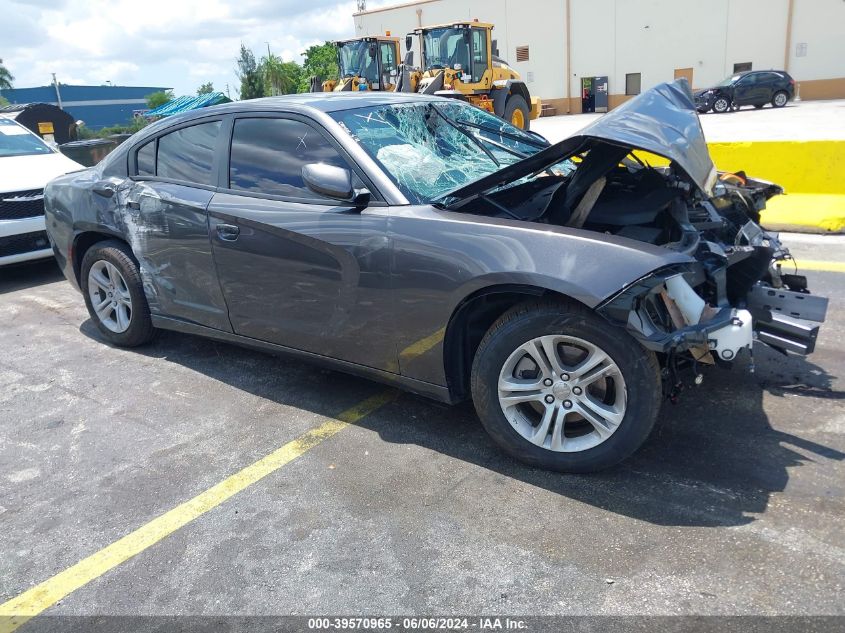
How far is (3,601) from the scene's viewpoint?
8.51ft

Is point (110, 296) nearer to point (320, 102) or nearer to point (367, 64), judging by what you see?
point (320, 102)

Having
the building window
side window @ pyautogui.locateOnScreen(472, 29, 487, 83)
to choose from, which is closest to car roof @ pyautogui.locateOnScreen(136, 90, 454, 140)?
side window @ pyautogui.locateOnScreen(472, 29, 487, 83)

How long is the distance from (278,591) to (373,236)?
164cm

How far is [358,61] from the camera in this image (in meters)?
22.2

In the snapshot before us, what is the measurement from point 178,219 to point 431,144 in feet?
5.24

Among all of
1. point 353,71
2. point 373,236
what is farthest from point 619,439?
point 353,71

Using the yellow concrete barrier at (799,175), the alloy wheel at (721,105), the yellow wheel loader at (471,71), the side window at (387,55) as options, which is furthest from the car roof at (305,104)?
the alloy wheel at (721,105)

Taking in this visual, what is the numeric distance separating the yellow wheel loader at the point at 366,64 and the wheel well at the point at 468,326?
64.5 ft

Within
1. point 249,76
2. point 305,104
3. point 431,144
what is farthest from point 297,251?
point 249,76

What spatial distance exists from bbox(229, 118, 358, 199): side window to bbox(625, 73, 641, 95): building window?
40060 millimetres

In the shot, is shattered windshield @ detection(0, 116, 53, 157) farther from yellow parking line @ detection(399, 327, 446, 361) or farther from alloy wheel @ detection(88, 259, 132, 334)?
yellow parking line @ detection(399, 327, 446, 361)

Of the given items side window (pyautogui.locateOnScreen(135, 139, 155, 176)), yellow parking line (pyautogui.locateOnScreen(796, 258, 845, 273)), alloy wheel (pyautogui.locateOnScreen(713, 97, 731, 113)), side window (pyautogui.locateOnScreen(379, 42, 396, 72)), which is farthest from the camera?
alloy wheel (pyautogui.locateOnScreen(713, 97, 731, 113))

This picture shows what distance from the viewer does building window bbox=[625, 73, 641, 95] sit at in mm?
40016

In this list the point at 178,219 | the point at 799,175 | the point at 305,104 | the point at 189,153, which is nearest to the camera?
the point at 305,104
